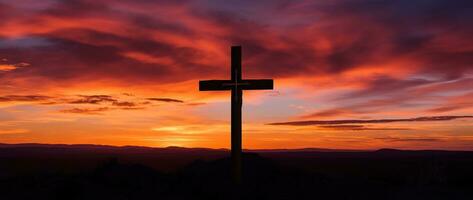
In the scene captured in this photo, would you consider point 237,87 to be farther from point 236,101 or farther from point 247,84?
point 236,101

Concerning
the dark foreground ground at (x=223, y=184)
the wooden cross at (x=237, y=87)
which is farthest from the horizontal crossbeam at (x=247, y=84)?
the dark foreground ground at (x=223, y=184)

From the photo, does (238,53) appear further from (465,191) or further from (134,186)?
(465,191)

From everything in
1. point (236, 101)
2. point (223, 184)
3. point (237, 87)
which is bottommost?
point (223, 184)

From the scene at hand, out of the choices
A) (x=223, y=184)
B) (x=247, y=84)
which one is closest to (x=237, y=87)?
(x=247, y=84)

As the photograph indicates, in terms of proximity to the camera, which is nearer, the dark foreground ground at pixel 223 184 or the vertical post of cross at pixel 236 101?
the dark foreground ground at pixel 223 184

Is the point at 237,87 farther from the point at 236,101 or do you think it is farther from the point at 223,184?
the point at 223,184

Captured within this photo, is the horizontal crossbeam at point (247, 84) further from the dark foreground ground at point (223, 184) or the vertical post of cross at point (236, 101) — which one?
the dark foreground ground at point (223, 184)

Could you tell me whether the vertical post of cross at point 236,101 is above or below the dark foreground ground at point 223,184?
above

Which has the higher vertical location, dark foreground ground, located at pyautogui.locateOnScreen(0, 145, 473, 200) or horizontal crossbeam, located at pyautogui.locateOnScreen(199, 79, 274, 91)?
horizontal crossbeam, located at pyautogui.locateOnScreen(199, 79, 274, 91)

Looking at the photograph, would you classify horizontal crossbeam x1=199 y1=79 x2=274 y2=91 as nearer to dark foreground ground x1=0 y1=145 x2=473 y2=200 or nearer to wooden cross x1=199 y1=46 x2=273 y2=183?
wooden cross x1=199 y1=46 x2=273 y2=183

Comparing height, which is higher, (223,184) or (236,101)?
(236,101)

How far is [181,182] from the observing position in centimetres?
1827

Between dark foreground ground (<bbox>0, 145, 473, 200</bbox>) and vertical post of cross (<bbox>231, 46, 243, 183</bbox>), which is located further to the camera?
vertical post of cross (<bbox>231, 46, 243, 183</bbox>)

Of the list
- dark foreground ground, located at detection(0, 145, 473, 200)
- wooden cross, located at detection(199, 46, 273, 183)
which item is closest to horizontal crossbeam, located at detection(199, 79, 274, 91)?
wooden cross, located at detection(199, 46, 273, 183)
